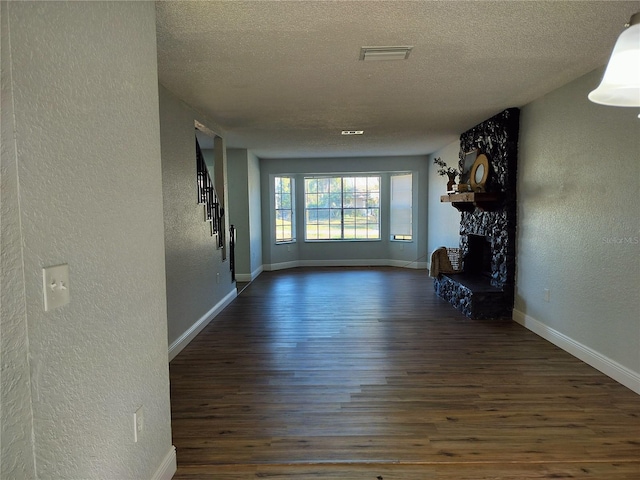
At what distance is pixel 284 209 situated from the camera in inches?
351

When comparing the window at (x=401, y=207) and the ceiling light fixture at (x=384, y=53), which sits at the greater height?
the ceiling light fixture at (x=384, y=53)

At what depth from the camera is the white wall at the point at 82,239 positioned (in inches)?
40.4

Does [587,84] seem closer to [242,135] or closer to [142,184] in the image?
[142,184]

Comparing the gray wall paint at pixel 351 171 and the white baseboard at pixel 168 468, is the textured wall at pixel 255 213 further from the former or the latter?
the white baseboard at pixel 168 468

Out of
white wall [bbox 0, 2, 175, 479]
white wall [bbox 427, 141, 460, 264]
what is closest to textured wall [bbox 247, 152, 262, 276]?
white wall [bbox 427, 141, 460, 264]

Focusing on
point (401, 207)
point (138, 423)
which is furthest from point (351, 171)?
point (138, 423)

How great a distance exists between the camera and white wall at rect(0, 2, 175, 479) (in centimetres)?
103

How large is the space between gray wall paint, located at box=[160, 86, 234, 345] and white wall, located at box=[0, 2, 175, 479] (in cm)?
177

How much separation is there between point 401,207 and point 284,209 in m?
2.55

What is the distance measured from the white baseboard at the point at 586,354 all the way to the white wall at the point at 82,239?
3.12m

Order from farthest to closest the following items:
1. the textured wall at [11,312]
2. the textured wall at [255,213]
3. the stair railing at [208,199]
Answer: the textured wall at [255,213] → the stair railing at [208,199] → the textured wall at [11,312]

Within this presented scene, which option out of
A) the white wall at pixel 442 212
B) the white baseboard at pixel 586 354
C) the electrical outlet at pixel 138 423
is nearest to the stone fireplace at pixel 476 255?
the white wall at pixel 442 212

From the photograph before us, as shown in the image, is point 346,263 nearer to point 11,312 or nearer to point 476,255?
point 476,255

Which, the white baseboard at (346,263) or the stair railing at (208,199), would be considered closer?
the stair railing at (208,199)
